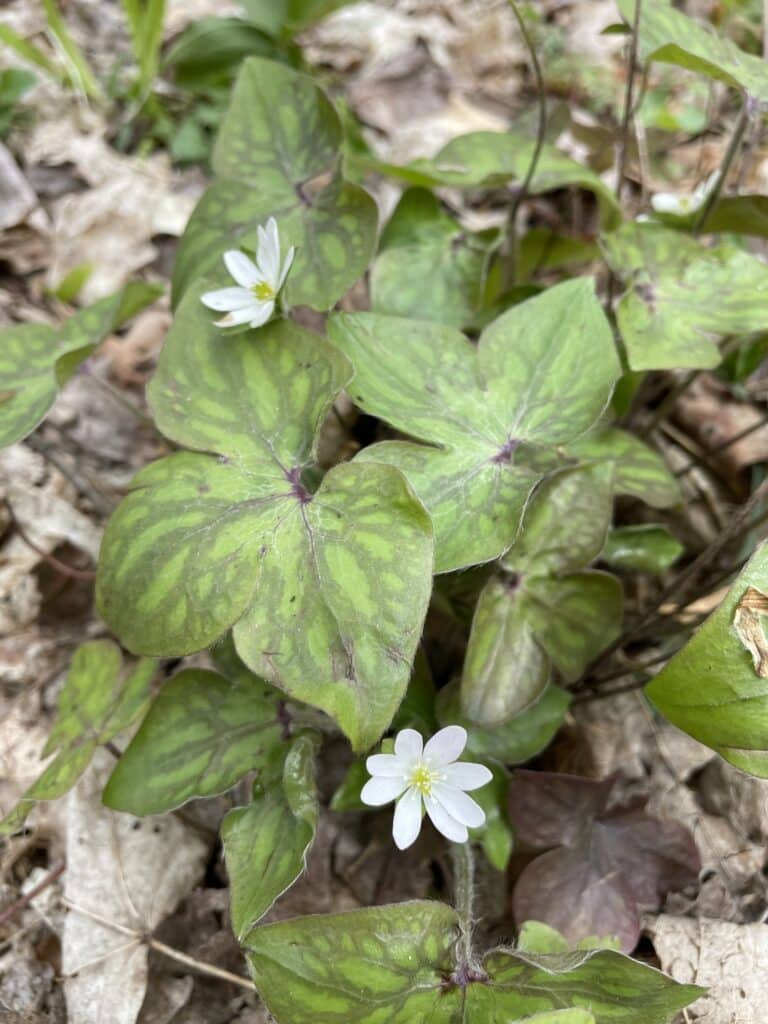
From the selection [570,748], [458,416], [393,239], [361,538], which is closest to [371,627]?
[361,538]

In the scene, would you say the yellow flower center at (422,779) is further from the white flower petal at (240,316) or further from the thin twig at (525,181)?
the thin twig at (525,181)

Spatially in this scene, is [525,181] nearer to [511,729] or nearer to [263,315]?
Result: [263,315]

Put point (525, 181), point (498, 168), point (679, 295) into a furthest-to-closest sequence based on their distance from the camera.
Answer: point (498, 168)
point (525, 181)
point (679, 295)

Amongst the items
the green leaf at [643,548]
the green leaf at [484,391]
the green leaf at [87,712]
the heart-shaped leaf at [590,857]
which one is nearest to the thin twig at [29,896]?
the green leaf at [87,712]

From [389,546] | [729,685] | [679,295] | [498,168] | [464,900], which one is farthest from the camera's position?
[498,168]

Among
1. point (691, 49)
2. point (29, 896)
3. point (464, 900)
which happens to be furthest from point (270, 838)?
point (691, 49)

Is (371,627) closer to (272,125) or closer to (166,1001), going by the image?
(166,1001)

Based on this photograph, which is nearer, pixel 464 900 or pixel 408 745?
pixel 408 745
